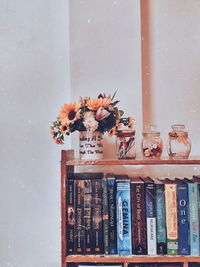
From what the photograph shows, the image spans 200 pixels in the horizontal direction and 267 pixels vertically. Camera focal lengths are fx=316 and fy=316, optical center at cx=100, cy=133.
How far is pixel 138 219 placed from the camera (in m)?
1.38

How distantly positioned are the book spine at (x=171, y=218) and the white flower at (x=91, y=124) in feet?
1.32

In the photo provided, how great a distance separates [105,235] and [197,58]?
41.8 inches

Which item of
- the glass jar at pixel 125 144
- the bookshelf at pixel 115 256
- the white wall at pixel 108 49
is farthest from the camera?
the white wall at pixel 108 49

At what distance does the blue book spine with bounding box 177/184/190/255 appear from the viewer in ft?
4.45

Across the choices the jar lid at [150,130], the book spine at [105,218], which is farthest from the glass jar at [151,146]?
the book spine at [105,218]

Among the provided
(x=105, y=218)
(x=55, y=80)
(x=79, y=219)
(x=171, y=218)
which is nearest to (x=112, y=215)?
(x=105, y=218)

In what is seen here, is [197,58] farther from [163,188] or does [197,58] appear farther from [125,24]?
[163,188]

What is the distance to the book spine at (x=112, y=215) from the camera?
137 centimetres

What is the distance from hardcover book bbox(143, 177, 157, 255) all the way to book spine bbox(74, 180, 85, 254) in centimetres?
28

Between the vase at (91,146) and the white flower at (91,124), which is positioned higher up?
the white flower at (91,124)

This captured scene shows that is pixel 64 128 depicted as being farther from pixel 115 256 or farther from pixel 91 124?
pixel 115 256

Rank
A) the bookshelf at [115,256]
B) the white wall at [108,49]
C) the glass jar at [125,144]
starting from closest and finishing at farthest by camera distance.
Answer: the bookshelf at [115,256] < the glass jar at [125,144] < the white wall at [108,49]

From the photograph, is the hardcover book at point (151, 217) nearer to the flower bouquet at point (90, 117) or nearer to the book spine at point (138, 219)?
the book spine at point (138, 219)

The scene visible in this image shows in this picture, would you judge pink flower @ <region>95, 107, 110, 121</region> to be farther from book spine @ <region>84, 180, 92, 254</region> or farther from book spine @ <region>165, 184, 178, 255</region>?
book spine @ <region>165, 184, 178, 255</region>
